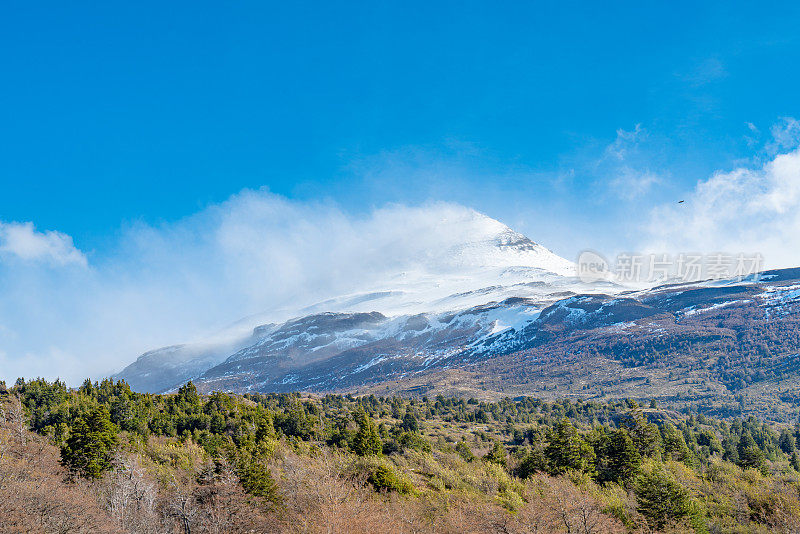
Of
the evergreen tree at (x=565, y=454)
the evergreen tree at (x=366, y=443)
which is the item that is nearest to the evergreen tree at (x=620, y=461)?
the evergreen tree at (x=565, y=454)

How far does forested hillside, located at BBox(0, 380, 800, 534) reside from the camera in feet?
101

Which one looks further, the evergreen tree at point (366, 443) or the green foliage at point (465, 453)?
the green foliage at point (465, 453)

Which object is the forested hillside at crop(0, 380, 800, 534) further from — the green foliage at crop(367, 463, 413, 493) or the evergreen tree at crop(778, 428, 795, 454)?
the evergreen tree at crop(778, 428, 795, 454)

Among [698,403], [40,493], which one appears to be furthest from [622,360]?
[40,493]

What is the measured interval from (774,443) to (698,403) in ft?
202

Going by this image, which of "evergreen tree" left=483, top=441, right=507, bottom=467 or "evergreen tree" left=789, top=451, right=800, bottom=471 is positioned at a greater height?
"evergreen tree" left=483, top=441, right=507, bottom=467

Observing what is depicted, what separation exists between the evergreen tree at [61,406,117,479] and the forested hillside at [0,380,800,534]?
11 cm

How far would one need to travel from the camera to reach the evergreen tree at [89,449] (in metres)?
41.8

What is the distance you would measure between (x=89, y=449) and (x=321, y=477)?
19.8m

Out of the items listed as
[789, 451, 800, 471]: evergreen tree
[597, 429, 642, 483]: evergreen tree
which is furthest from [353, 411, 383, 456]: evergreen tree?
[789, 451, 800, 471]: evergreen tree

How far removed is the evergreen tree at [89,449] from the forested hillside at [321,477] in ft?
0.35

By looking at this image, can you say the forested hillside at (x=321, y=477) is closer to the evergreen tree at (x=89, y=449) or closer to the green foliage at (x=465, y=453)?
the evergreen tree at (x=89, y=449)

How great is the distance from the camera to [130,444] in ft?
176

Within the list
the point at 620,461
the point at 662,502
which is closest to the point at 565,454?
the point at 620,461
